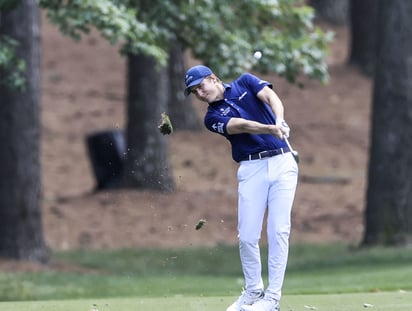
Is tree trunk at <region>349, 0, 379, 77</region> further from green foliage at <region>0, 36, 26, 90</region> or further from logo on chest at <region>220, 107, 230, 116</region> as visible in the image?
logo on chest at <region>220, 107, 230, 116</region>

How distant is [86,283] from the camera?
16.2 m

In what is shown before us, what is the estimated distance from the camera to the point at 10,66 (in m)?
15.8

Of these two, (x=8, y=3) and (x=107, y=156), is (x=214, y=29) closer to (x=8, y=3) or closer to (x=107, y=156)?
(x=8, y=3)

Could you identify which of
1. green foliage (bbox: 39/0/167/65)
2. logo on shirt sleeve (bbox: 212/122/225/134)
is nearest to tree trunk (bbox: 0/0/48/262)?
green foliage (bbox: 39/0/167/65)

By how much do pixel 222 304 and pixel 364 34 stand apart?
23515 mm

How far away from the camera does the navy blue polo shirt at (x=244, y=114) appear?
971 cm

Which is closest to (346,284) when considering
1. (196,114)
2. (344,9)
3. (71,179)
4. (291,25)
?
(291,25)

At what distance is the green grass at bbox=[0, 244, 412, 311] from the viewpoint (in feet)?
37.3

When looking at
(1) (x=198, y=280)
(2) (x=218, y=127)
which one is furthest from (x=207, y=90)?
(1) (x=198, y=280)

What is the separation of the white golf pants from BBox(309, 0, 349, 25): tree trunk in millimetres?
32018

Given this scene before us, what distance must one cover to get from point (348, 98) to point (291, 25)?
14.8 metres

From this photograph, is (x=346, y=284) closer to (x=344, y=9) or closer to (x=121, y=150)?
(x=121, y=150)

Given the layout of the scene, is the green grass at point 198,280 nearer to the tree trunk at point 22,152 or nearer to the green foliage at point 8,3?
the tree trunk at point 22,152

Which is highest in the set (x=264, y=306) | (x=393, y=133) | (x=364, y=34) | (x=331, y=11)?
(x=331, y=11)
